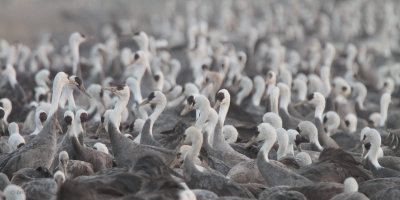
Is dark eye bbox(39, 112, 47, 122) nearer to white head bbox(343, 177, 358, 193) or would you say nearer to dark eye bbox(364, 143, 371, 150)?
dark eye bbox(364, 143, 371, 150)

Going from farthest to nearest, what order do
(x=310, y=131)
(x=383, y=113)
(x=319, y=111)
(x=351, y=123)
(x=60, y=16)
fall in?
1. (x=60, y=16)
2. (x=383, y=113)
3. (x=351, y=123)
4. (x=319, y=111)
5. (x=310, y=131)

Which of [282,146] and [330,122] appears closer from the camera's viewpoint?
[282,146]

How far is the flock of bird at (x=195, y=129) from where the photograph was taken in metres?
9.36

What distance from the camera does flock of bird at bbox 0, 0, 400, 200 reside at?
936cm

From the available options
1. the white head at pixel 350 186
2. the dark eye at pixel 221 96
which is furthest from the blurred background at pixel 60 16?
the white head at pixel 350 186

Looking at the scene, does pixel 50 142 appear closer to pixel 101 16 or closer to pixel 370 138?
pixel 370 138

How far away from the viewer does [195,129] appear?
33.8 feet

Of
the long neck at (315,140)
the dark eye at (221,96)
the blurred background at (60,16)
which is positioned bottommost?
the long neck at (315,140)

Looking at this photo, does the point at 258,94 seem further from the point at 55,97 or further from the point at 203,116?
the point at 55,97

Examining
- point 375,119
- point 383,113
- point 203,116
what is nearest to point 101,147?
point 203,116

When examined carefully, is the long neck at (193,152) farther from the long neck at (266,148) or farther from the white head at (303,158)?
the white head at (303,158)

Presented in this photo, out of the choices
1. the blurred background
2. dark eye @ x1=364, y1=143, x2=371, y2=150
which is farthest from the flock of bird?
the blurred background

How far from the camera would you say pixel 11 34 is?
35.4 metres

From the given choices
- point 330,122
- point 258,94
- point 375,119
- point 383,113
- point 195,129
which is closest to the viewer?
point 195,129
